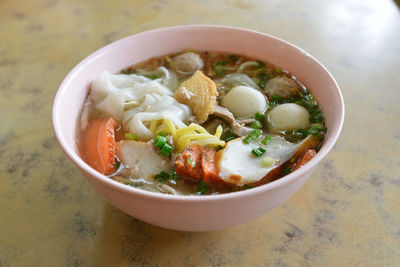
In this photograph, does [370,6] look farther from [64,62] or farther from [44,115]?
[44,115]

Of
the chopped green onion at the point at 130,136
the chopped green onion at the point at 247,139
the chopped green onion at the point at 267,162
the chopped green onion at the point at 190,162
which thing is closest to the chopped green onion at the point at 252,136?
the chopped green onion at the point at 247,139

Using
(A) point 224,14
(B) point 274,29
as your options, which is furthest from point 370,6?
(A) point 224,14

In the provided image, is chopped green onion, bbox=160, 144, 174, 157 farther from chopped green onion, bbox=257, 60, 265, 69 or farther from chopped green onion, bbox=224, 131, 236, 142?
chopped green onion, bbox=257, 60, 265, 69

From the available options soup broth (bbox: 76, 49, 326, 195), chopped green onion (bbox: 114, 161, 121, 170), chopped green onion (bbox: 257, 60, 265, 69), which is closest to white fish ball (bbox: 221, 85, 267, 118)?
soup broth (bbox: 76, 49, 326, 195)

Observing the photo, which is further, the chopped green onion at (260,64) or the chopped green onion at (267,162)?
the chopped green onion at (260,64)

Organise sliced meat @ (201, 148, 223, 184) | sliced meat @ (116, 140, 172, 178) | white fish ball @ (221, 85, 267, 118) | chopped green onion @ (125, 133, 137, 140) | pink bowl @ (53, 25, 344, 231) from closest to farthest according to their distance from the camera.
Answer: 1. pink bowl @ (53, 25, 344, 231)
2. sliced meat @ (201, 148, 223, 184)
3. sliced meat @ (116, 140, 172, 178)
4. chopped green onion @ (125, 133, 137, 140)
5. white fish ball @ (221, 85, 267, 118)

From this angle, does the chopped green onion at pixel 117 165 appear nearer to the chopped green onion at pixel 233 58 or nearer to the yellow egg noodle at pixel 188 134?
the yellow egg noodle at pixel 188 134
